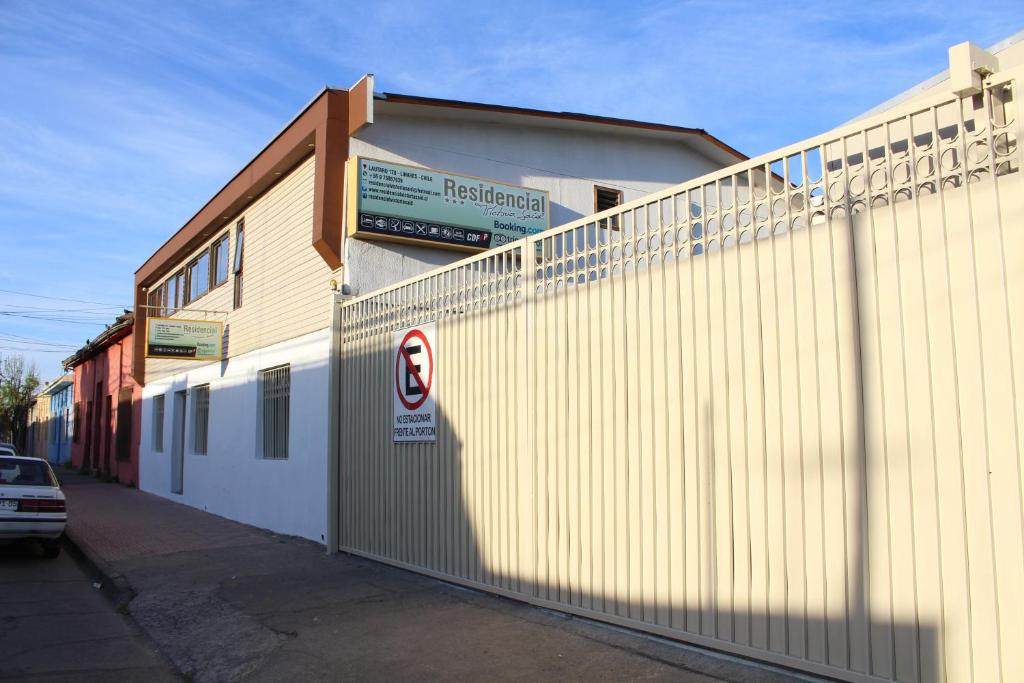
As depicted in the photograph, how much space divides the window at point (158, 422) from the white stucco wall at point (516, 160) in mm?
13184

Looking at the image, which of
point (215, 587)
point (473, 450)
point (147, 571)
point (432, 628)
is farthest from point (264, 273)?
point (432, 628)

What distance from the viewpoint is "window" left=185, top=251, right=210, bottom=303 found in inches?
739

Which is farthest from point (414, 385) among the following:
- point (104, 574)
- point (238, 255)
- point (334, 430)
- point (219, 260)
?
point (219, 260)

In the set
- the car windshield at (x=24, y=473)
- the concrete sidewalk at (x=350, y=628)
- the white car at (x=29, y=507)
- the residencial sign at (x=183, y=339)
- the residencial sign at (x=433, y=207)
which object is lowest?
the concrete sidewalk at (x=350, y=628)

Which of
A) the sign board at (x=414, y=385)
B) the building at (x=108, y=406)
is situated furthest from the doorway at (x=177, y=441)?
the sign board at (x=414, y=385)

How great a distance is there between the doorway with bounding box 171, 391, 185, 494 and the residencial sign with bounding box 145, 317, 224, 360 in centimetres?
397

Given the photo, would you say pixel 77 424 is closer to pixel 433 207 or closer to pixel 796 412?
pixel 433 207

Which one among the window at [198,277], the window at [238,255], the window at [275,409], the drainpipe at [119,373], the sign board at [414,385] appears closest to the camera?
the sign board at [414,385]

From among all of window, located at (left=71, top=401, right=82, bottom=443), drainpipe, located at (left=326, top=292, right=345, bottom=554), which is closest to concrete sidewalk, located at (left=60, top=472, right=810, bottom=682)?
drainpipe, located at (left=326, top=292, right=345, bottom=554)

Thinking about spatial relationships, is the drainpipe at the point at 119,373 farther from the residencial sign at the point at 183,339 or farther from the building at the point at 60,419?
the building at the point at 60,419

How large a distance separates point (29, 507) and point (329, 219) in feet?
18.9

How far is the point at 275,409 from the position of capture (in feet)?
46.0

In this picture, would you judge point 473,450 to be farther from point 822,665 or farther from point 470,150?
point 470,150

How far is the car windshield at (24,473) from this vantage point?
11.8 meters
